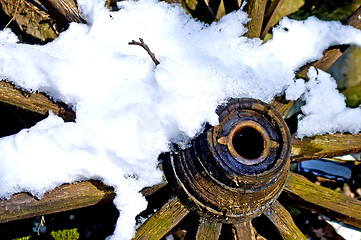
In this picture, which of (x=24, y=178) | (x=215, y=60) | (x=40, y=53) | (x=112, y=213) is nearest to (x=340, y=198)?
(x=215, y=60)

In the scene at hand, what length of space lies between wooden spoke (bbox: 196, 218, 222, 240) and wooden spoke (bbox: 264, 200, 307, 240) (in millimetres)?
273

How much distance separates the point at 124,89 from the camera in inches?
53.7

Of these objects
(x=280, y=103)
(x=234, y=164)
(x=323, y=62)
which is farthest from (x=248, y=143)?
(x=323, y=62)

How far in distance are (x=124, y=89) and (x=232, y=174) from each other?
2.00ft

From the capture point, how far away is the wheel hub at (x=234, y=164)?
1271 millimetres

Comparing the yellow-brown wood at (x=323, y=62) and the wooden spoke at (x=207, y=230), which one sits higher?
the yellow-brown wood at (x=323, y=62)

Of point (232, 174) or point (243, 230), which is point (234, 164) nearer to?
point (232, 174)

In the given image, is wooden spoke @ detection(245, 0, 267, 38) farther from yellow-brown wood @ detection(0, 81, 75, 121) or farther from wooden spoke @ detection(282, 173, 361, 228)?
yellow-brown wood @ detection(0, 81, 75, 121)

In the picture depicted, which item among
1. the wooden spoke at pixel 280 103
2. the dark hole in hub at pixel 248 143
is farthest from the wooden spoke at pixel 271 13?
the dark hole in hub at pixel 248 143

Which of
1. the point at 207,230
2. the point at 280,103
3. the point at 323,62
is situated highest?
the point at 323,62

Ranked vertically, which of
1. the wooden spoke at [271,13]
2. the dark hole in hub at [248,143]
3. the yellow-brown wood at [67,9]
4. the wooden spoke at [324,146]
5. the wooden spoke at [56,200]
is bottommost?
the wooden spoke at [56,200]

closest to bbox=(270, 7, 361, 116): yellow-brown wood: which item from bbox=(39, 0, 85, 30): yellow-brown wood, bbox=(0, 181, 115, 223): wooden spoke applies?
bbox=(0, 181, 115, 223): wooden spoke

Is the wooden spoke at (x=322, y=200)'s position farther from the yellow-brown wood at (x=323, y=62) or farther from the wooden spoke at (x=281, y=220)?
the yellow-brown wood at (x=323, y=62)

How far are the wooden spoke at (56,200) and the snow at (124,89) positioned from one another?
0.13 feet
